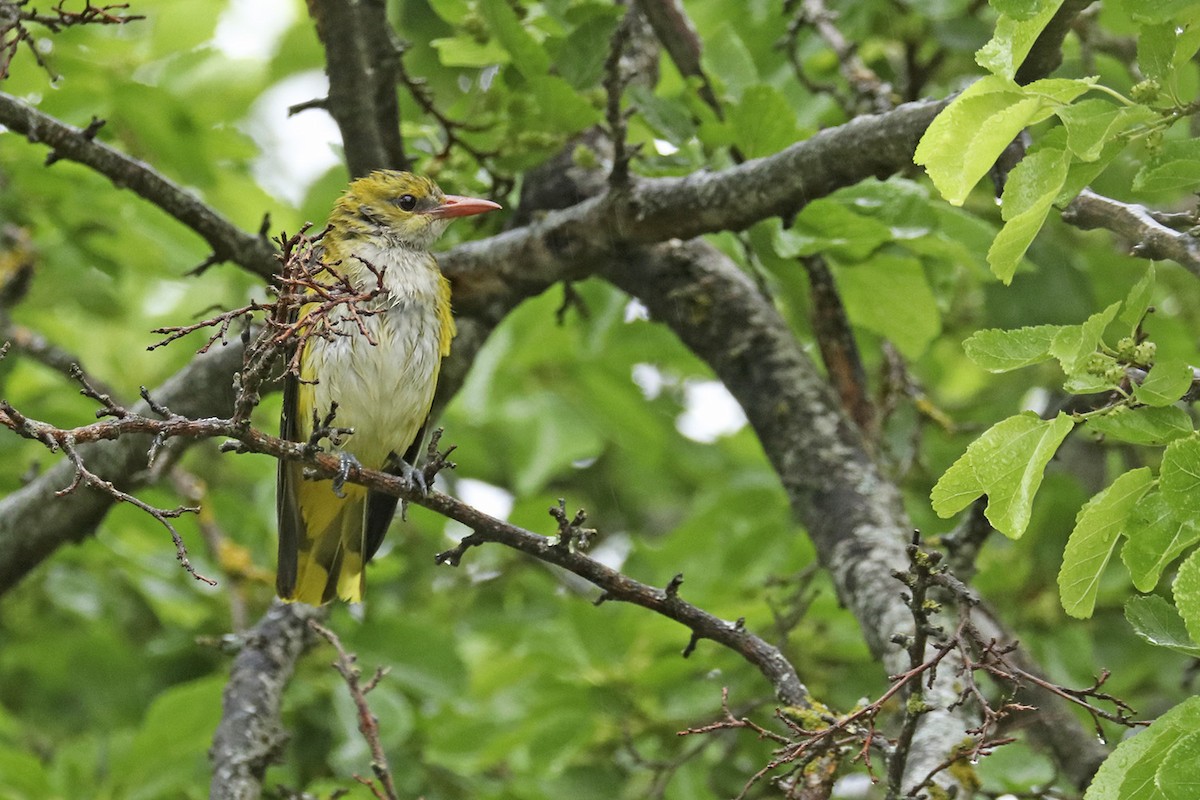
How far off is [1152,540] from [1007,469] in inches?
9.8

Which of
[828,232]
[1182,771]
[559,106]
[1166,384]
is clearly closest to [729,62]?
[559,106]

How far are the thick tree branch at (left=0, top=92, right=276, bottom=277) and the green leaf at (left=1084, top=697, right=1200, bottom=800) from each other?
8.24ft

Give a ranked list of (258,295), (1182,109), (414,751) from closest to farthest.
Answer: (1182,109) < (414,751) < (258,295)

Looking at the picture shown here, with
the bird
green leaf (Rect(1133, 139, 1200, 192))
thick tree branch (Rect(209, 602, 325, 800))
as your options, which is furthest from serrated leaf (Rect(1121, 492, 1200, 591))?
thick tree branch (Rect(209, 602, 325, 800))

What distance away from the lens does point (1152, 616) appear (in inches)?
86.4

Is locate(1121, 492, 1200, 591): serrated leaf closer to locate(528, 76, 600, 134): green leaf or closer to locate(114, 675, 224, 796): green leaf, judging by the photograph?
locate(528, 76, 600, 134): green leaf

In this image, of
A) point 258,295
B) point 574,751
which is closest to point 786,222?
point 574,751

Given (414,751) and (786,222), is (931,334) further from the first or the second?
(414,751)

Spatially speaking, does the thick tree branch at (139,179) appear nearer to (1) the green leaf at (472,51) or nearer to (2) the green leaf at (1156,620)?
(1) the green leaf at (472,51)

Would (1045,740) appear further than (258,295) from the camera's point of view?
No

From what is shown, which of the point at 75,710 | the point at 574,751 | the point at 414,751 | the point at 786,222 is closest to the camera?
the point at 786,222

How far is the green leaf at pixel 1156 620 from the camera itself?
7.13ft

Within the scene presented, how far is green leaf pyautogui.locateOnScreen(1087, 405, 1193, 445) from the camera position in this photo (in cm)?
214

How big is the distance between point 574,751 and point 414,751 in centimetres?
82
